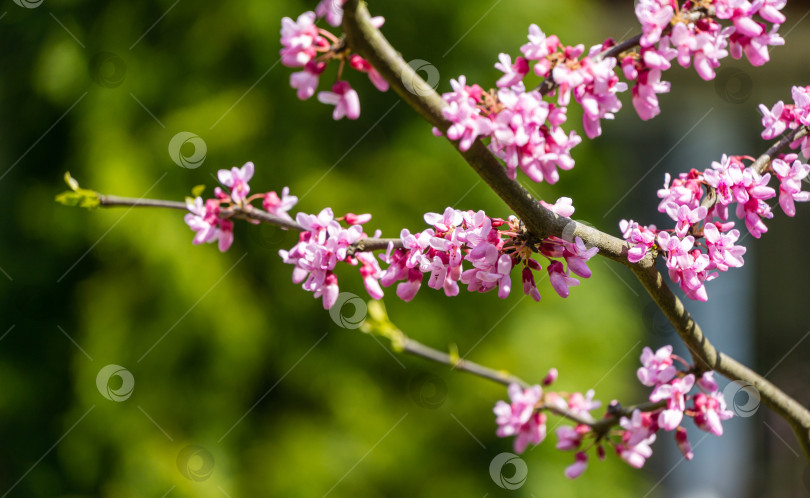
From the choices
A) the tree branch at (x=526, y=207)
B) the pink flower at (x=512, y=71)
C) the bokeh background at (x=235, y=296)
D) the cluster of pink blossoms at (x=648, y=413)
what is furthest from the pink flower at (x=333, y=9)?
the bokeh background at (x=235, y=296)

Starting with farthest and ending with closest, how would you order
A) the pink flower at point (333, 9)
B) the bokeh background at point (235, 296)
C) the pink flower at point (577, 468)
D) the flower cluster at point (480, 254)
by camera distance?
the bokeh background at point (235, 296) → the pink flower at point (577, 468) → the flower cluster at point (480, 254) → the pink flower at point (333, 9)

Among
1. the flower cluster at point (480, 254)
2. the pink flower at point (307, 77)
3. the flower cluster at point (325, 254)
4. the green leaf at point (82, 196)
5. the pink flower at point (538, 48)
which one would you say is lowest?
the flower cluster at point (480, 254)

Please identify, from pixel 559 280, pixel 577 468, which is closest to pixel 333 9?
pixel 559 280

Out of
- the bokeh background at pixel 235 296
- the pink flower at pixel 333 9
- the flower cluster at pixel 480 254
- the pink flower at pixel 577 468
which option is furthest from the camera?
the bokeh background at pixel 235 296

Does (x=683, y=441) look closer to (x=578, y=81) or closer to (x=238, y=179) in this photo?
(x=578, y=81)

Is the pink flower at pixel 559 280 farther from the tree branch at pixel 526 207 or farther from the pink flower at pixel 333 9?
the pink flower at pixel 333 9

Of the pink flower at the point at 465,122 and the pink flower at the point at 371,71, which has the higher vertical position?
the pink flower at the point at 371,71

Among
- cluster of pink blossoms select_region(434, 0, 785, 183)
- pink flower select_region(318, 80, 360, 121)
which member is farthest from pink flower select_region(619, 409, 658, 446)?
pink flower select_region(318, 80, 360, 121)

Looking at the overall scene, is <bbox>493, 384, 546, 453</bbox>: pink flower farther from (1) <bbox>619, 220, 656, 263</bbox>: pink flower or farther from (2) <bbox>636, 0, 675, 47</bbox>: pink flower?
(2) <bbox>636, 0, 675, 47</bbox>: pink flower

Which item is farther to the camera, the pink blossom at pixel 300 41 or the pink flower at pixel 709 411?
the pink flower at pixel 709 411
